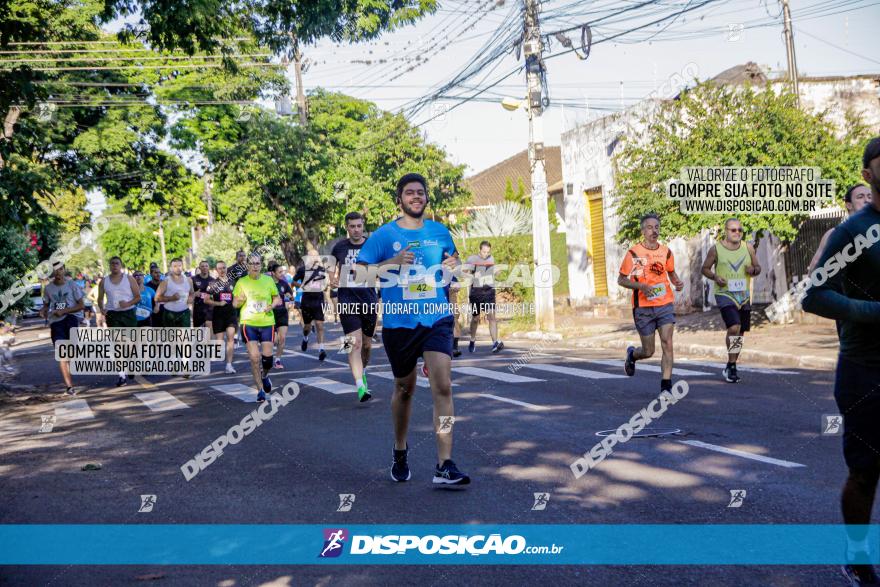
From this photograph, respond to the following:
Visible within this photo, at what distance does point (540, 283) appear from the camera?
21641 mm

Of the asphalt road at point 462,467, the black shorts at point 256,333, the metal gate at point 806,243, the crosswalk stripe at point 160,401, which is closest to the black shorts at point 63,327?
the crosswalk stripe at point 160,401

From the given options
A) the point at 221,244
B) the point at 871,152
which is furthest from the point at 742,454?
the point at 221,244

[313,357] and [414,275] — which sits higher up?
[414,275]

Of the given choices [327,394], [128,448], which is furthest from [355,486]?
[327,394]

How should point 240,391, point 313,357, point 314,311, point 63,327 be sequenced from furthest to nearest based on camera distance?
point 313,357 → point 314,311 → point 63,327 → point 240,391

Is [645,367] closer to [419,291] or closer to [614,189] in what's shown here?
[419,291]

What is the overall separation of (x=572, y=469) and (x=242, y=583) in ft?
9.66

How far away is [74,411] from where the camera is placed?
41.4ft

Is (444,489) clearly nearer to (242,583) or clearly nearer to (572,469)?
(572,469)

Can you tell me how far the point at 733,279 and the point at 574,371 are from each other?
3051 millimetres

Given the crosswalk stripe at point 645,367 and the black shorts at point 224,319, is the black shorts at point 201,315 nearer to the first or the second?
the black shorts at point 224,319

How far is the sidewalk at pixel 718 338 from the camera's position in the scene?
14312 millimetres

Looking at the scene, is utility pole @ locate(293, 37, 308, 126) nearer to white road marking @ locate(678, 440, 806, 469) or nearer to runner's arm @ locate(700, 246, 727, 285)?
runner's arm @ locate(700, 246, 727, 285)

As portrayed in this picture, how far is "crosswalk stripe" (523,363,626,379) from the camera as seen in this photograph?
42.5ft
